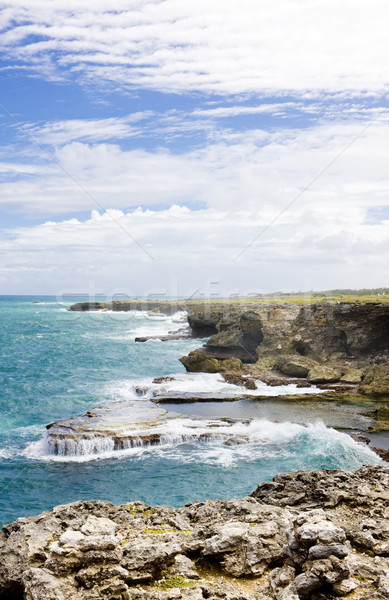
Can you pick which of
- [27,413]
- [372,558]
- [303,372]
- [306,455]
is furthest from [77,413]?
[372,558]

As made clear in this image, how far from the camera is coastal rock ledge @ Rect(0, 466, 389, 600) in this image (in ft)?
25.4

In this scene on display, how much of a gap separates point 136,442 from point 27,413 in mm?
11213

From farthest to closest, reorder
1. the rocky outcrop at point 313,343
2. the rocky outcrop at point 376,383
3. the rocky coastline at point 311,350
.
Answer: the rocky outcrop at point 313,343 → the rocky coastline at point 311,350 → the rocky outcrop at point 376,383

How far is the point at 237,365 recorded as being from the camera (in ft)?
143

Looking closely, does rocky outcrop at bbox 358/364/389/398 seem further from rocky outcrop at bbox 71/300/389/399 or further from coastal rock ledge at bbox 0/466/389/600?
coastal rock ledge at bbox 0/466/389/600

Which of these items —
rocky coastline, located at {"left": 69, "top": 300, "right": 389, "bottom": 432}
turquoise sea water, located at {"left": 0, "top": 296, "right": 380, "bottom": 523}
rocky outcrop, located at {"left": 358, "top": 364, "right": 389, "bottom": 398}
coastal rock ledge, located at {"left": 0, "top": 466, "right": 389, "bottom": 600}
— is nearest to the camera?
coastal rock ledge, located at {"left": 0, "top": 466, "right": 389, "bottom": 600}

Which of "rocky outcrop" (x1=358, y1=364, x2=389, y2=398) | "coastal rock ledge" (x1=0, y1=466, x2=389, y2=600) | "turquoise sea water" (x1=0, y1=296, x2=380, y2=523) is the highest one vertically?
"coastal rock ledge" (x1=0, y1=466, x2=389, y2=600)

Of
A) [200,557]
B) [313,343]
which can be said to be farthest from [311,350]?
[200,557]

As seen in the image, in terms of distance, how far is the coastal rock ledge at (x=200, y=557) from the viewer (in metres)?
7.74

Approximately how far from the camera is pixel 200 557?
9086mm

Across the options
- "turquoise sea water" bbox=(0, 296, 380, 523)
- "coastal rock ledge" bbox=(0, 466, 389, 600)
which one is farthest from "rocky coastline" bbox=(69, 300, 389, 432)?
"coastal rock ledge" bbox=(0, 466, 389, 600)

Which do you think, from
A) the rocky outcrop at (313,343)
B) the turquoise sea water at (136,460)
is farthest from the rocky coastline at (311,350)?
the turquoise sea water at (136,460)

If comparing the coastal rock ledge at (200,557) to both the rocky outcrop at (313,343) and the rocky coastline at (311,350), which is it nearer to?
the rocky coastline at (311,350)

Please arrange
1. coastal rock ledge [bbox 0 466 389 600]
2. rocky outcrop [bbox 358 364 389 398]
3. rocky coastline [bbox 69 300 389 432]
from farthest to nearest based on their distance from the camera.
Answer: rocky coastline [bbox 69 300 389 432], rocky outcrop [bbox 358 364 389 398], coastal rock ledge [bbox 0 466 389 600]
